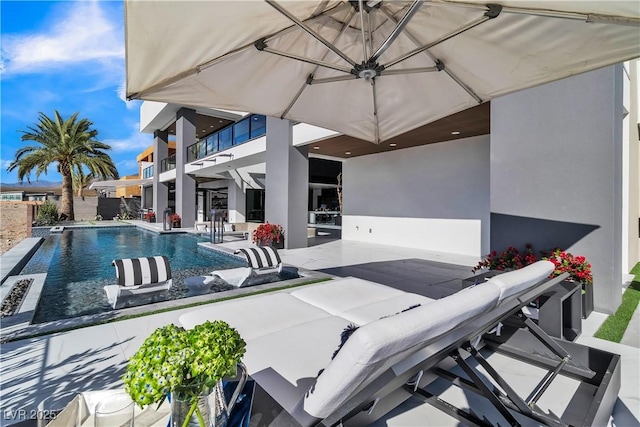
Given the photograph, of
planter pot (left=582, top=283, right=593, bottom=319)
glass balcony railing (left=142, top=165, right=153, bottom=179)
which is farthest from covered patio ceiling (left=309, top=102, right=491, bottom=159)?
glass balcony railing (left=142, top=165, right=153, bottom=179)

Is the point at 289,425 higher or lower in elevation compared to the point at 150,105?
lower

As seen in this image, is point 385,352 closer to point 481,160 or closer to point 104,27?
point 481,160

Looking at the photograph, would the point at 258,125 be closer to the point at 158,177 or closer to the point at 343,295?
the point at 343,295

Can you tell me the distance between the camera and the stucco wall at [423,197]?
924 centimetres

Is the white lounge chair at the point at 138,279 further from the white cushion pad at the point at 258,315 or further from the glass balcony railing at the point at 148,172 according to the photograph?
the glass balcony railing at the point at 148,172

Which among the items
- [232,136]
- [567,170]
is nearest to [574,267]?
[567,170]

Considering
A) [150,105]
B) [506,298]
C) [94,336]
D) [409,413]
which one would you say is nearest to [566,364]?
[506,298]

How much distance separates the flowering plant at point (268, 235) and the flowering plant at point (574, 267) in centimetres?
716

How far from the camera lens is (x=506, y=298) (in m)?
1.96

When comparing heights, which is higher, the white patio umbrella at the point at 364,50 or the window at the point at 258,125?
the window at the point at 258,125

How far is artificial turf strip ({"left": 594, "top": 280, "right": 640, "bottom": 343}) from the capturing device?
3.55 m

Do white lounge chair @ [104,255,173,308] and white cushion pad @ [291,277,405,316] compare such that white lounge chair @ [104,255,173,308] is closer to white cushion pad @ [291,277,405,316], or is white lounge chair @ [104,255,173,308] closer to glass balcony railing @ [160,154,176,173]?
white cushion pad @ [291,277,405,316]

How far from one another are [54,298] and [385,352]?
642 centimetres

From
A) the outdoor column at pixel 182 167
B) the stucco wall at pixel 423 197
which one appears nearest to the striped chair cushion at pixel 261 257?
the stucco wall at pixel 423 197
